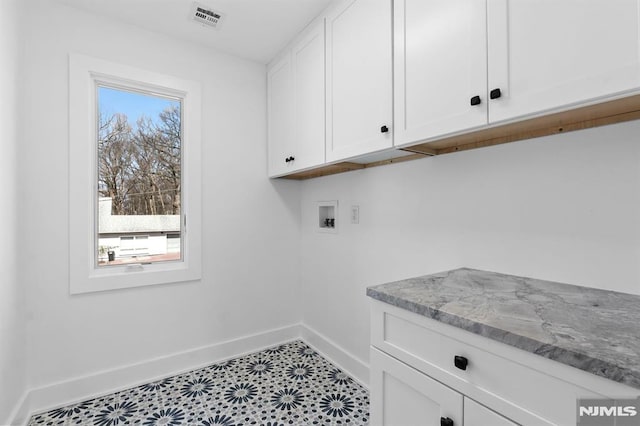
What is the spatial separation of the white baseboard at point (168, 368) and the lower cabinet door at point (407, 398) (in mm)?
951

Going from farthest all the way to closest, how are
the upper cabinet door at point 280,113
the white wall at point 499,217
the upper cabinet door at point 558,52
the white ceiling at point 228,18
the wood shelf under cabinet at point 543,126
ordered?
the upper cabinet door at point 280,113, the white ceiling at point 228,18, the white wall at point 499,217, the wood shelf under cabinet at point 543,126, the upper cabinet door at point 558,52

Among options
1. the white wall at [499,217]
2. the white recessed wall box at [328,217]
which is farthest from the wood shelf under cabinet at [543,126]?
the white recessed wall box at [328,217]

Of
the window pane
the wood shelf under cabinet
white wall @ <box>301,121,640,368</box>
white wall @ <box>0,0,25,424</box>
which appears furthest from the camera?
the window pane

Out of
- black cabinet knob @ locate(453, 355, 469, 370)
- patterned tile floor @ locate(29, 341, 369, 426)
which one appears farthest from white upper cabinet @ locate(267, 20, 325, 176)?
patterned tile floor @ locate(29, 341, 369, 426)

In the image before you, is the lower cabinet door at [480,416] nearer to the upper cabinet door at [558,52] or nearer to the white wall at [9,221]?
the upper cabinet door at [558,52]

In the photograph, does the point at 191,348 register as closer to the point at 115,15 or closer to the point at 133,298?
the point at 133,298

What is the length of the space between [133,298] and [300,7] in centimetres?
220

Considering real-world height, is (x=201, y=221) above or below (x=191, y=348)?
above

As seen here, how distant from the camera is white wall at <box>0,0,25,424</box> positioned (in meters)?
1.42

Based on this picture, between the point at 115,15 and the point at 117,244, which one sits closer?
the point at 115,15

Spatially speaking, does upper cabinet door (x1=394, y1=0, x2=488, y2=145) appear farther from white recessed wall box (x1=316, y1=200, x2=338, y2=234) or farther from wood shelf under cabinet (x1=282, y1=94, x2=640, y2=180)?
white recessed wall box (x1=316, y1=200, x2=338, y2=234)

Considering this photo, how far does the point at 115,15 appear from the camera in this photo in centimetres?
198

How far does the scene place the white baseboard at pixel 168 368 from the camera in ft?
5.93

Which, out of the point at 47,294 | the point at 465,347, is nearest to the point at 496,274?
the point at 465,347
